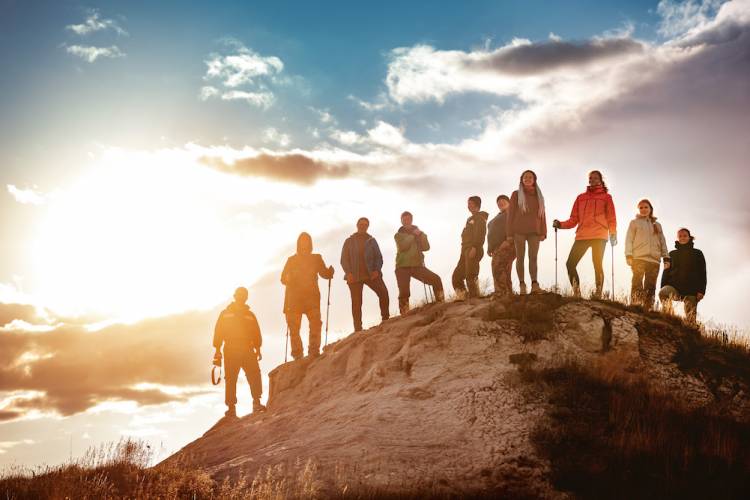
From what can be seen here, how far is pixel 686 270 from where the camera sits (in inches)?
568

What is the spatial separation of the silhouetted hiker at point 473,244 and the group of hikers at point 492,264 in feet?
0.07

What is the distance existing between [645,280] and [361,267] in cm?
615

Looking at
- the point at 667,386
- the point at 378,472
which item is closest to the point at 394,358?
the point at 378,472

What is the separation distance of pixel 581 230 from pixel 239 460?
305 inches

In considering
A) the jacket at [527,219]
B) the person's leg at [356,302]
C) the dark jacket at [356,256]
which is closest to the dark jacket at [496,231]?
the jacket at [527,219]

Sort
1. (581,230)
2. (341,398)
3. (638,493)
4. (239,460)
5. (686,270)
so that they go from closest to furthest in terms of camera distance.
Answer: (638,493), (239,460), (341,398), (581,230), (686,270)

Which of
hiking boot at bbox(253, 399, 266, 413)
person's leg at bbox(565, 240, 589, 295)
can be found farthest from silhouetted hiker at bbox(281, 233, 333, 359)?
person's leg at bbox(565, 240, 589, 295)

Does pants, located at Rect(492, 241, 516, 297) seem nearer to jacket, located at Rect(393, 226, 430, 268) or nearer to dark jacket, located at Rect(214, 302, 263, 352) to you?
jacket, located at Rect(393, 226, 430, 268)

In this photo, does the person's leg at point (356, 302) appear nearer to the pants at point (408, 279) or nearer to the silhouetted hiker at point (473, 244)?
the pants at point (408, 279)

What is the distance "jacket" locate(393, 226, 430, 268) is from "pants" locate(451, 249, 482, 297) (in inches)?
33.1

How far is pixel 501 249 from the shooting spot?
14.4 meters

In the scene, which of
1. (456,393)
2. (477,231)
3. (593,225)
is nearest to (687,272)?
(593,225)

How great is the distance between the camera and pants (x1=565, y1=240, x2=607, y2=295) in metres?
13.5

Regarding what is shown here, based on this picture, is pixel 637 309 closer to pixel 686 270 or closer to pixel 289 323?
pixel 686 270
